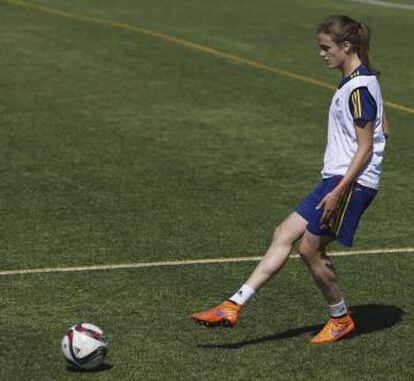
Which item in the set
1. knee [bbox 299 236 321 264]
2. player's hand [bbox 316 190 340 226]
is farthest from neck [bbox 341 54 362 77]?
knee [bbox 299 236 321 264]

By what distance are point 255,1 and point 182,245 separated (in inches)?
673

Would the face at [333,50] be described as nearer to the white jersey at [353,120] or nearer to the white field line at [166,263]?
the white jersey at [353,120]

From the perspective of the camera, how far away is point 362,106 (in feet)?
29.2

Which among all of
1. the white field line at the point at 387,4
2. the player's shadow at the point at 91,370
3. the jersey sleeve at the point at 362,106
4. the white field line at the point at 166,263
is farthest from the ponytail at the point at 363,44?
the white field line at the point at 387,4

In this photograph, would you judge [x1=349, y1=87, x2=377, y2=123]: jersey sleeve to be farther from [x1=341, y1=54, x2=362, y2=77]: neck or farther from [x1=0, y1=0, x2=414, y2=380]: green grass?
[x1=0, y1=0, x2=414, y2=380]: green grass

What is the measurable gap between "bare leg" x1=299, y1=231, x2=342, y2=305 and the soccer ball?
151cm

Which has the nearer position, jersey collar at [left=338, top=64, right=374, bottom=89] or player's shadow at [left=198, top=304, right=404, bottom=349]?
jersey collar at [left=338, top=64, right=374, bottom=89]

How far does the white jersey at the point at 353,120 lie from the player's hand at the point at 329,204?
0.24 metres

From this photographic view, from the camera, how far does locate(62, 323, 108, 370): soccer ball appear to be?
8.63 meters

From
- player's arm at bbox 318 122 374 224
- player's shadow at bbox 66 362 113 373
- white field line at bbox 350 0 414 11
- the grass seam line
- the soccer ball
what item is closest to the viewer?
the soccer ball

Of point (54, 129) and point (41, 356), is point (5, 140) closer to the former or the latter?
point (54, 129)

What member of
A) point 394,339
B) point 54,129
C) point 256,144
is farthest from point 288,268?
point 54,129

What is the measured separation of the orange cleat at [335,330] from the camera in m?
9.37

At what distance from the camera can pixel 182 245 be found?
39.5ft
